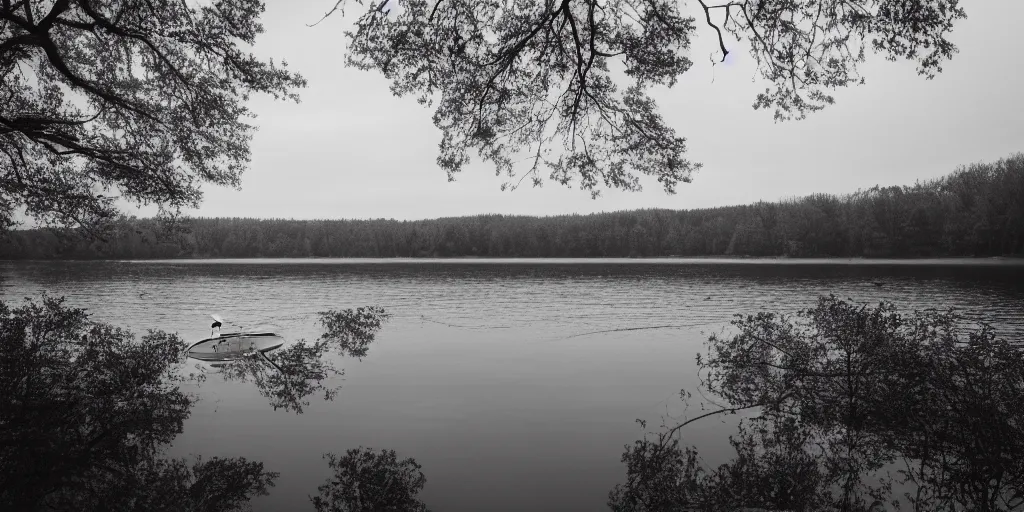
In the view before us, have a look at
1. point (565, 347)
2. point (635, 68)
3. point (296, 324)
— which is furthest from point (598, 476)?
point (296, 324)

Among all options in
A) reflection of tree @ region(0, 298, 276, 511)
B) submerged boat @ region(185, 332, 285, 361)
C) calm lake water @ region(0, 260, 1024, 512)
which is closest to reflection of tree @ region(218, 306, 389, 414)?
calm lake water @ region(0, 260, 1024, 512)

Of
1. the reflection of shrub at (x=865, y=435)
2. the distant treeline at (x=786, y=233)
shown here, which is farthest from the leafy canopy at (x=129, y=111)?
the distant treeline at (x=786, y=233)

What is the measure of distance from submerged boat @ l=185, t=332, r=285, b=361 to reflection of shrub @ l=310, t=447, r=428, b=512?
1335cm

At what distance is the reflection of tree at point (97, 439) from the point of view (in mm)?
8305

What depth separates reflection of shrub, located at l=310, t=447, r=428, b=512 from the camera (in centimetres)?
854

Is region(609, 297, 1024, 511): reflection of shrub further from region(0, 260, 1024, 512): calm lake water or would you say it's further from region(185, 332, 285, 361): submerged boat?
region(185, 332, 285, 361): submerged boat

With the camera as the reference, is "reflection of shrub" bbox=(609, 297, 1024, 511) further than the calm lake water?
No

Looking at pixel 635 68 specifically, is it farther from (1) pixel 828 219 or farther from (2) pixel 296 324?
(1) pixel 828 219

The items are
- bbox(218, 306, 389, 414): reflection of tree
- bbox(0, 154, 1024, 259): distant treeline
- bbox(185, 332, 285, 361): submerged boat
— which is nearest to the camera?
bbox(218, 306, 389, 414): reflection of tree

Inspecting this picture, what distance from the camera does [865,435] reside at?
36.5 ft

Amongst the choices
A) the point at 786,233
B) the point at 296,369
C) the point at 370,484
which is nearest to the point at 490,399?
the point at 370,484

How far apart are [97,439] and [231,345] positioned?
1478cm

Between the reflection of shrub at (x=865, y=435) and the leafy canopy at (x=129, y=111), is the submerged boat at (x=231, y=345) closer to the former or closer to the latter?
the leafy canopy at (x=129, y=111)

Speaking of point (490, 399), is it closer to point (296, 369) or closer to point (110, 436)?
point (296, 369)
